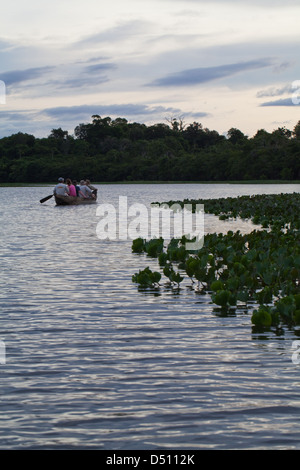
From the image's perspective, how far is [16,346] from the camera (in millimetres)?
8977

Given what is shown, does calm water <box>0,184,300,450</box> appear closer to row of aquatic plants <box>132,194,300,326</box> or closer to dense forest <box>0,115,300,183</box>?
row of aquatic plants <box>132,194,300,326</box>

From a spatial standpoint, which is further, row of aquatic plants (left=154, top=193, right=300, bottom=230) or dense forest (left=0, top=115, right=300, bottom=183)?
dense forest (left=0, top=115, right=300, bottom=183)

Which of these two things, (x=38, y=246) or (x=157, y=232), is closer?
(x=38, y=246)

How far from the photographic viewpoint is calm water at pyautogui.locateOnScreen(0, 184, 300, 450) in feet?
20.2

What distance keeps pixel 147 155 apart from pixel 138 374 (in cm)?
14536

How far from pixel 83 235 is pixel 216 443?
20665mm

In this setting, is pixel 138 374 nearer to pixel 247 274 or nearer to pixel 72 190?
pixel 247 274

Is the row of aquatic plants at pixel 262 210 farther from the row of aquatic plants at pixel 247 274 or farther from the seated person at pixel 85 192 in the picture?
the row of aquatic plants at pixel 247 274

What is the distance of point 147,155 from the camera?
15200cm

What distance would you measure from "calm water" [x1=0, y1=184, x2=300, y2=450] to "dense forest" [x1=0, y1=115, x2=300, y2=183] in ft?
336

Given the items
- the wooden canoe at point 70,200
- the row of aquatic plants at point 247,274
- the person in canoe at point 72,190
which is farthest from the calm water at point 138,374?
the person in canoe at point 72,190

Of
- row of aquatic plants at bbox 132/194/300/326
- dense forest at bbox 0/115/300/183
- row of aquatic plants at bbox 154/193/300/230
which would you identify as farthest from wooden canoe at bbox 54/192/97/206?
dense forest at bbox 0/115/300/183
